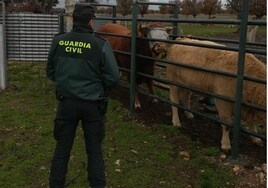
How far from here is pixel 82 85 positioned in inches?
164

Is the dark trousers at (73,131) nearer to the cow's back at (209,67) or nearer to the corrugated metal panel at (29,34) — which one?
the cow's back at (209,67)

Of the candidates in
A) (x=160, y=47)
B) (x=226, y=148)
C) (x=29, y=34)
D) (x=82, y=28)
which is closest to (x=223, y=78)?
(x=226, y=148)

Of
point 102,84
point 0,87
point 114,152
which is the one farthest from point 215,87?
point 0,87

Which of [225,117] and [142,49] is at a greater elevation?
[142,49]

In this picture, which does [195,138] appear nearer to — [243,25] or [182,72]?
[182,72]

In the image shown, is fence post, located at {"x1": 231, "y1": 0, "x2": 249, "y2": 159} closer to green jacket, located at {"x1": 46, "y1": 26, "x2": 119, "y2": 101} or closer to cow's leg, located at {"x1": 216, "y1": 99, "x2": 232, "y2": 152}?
cow's leg, located at {"x1": 216, "y1": 99, "x2": 232, "y2": 152}

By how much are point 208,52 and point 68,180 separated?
2.59 metres

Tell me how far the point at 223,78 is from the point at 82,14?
2.23m

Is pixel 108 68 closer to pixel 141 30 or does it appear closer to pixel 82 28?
pixel 82 28

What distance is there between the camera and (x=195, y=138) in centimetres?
619

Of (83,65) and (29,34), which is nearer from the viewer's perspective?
(83,65)

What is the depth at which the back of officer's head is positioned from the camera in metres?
4.16

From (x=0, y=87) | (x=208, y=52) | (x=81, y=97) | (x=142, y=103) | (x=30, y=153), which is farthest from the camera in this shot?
(x=0, y=87)

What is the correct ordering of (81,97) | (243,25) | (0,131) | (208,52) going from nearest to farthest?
(81,97), (243,25), (208,52), (0,131)
